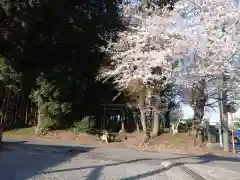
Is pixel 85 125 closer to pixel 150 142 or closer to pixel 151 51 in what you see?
pixel 150 142

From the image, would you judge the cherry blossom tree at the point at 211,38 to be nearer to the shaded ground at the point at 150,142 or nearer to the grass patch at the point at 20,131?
the shaded ground at the point at 150,142

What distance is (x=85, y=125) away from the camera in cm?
2516

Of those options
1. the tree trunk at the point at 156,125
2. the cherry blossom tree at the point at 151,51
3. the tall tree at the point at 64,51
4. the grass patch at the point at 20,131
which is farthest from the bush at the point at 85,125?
the cherry blossom tree at the point at 151,51

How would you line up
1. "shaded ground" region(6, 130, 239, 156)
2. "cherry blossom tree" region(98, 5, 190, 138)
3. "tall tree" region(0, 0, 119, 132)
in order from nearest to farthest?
"cherry blossom tree" region(98, 5, 190, 138)
"shaded ground" region(6, 130, 239, 156)
"tall tree" region(0, 0, 119, 132)

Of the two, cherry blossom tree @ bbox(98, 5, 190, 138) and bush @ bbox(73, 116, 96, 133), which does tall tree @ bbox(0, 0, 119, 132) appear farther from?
cherry blossom tree @ bbox(98, 5, 190, 138)

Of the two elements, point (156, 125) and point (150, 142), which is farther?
point (156, 125)

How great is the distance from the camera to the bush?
25.2 meters

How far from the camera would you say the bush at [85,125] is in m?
25.2

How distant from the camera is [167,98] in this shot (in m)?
21.9

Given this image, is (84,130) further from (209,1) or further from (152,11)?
(209,1)

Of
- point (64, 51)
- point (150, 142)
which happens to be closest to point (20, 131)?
point (64, 51)

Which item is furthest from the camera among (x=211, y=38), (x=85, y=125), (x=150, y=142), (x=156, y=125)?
(x=85, y=125)

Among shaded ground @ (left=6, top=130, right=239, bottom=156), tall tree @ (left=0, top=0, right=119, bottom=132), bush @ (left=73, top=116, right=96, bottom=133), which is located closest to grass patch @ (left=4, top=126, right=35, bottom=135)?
shaded ground @ (left=6, top=130, right=239, bottom=156)

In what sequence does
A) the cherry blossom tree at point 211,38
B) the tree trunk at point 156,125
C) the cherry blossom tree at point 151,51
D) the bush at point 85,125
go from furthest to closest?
1. the bush at point 85,125
2. the tree trunk at point 156,125
3. the cherry blossom tree at point 151,51
4. the cherry blossom tree at point 211,38
